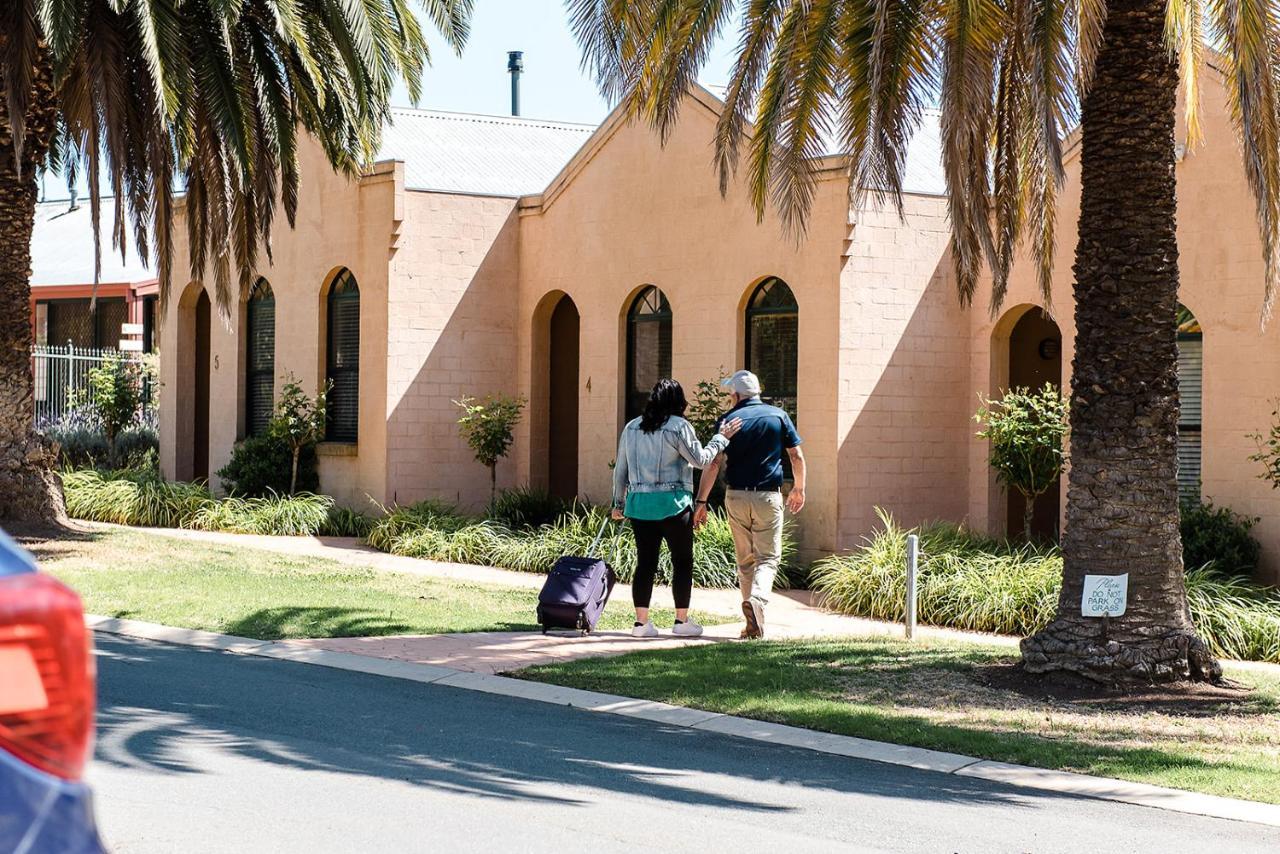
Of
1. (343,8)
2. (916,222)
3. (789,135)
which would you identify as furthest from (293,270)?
(789,135)

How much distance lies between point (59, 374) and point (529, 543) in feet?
59.6

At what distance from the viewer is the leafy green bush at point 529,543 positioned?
15.5 meters

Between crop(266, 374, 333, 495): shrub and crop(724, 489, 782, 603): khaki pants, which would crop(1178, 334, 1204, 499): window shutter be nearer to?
crop(724, 489, 782, 603): khaki pants

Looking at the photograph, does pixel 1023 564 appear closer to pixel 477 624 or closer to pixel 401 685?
pixel 477 624

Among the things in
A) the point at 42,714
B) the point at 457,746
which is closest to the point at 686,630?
the point at 457,746

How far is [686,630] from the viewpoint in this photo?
38.2 ft

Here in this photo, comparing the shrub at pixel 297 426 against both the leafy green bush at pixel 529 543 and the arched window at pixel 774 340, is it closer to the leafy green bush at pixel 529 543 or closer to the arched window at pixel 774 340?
the leafy green bush at pixel 529 543

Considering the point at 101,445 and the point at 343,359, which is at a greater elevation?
the point at 343,359

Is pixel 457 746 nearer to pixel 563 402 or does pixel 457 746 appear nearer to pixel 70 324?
pixel 563 402

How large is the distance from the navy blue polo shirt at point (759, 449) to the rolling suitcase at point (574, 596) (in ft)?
4.04

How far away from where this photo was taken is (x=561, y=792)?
668cm

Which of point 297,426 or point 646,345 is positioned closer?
point 646,345

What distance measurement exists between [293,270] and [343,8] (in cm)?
758

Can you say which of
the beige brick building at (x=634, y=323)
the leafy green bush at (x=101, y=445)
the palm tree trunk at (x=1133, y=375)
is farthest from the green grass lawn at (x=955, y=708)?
the leafy green bush at (x=101, y=445)
